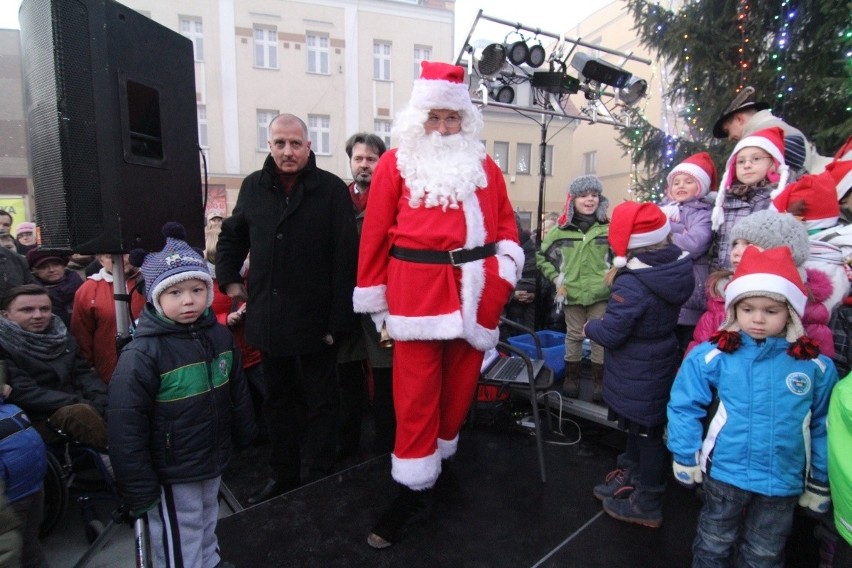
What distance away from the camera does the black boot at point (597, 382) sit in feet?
11.5

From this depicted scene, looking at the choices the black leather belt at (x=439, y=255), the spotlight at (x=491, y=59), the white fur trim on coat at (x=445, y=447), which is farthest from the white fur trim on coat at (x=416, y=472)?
the spotlight at (x=491, y=59)

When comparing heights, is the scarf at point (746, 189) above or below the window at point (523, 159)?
below

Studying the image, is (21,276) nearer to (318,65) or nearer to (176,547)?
(176,547)

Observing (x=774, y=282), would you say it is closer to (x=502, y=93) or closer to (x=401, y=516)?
(x=401, y=516)

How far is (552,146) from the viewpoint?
829 inches

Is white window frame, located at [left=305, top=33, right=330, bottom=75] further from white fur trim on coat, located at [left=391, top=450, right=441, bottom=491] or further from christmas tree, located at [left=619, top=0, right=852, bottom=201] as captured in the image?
white fur trim on coat, located at [left=391, top=450, right=441, bottom=491]

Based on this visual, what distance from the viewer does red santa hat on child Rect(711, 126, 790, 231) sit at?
2482 millimetres

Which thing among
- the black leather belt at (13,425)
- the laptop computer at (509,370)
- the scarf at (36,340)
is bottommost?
the laptop computer at (509,370)

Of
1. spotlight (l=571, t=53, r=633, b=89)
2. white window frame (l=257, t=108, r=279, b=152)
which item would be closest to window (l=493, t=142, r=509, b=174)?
white window frame (l=257, t=108, r=279, b=152)

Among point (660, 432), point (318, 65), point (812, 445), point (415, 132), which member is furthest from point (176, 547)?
point (318, 65)

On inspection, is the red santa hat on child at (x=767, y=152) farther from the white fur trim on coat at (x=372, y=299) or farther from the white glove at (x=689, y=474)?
the white fur trim on coat at (x=372, y=299)

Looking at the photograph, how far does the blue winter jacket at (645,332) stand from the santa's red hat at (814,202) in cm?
49

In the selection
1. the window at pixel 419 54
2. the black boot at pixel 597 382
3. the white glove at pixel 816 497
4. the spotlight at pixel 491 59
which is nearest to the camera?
the white glove at pixel 816 497

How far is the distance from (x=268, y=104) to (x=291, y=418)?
1591 cm
